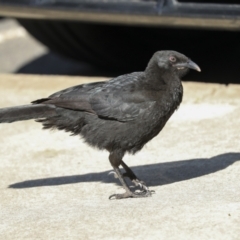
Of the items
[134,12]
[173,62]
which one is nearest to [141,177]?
[173,62]

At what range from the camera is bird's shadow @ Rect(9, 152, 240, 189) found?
5.81 metres

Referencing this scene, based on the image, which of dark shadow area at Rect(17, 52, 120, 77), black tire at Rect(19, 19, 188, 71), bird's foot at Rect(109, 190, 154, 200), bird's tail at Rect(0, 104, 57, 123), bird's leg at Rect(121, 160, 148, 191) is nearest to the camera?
bird's foot at Rect(109, 190, 154, 200)

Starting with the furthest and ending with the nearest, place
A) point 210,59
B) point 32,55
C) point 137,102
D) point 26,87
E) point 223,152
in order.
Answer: point 32,55 → point 210,59 → point 26,87 → point 223,152 → point 137,102

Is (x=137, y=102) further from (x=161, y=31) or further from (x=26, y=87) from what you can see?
(x=161, y=31)

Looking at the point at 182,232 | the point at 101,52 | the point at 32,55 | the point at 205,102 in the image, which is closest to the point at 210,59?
the point at 101,52

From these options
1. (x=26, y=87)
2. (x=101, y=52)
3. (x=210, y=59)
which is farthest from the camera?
(x=210, y=59)

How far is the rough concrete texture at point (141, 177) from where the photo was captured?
4.68 metres

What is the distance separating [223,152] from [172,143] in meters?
0.53

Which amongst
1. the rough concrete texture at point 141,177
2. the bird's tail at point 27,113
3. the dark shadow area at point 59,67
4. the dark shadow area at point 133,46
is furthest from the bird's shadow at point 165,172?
the dark shadow area at point 59,67

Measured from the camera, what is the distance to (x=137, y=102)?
5.52 meters

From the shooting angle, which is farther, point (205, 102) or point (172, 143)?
point (205, 102)

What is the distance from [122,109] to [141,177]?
68 centimetres

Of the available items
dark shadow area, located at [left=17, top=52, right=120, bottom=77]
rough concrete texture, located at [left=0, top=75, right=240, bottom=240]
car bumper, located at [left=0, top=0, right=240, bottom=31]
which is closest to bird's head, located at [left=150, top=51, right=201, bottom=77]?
rough concrete texture, located at [left=0, top=75, right=240, bottom=240]

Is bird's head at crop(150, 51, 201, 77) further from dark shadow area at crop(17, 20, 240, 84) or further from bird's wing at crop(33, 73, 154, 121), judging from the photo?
dark shadow area at crop(17, 20, 240, 84)
